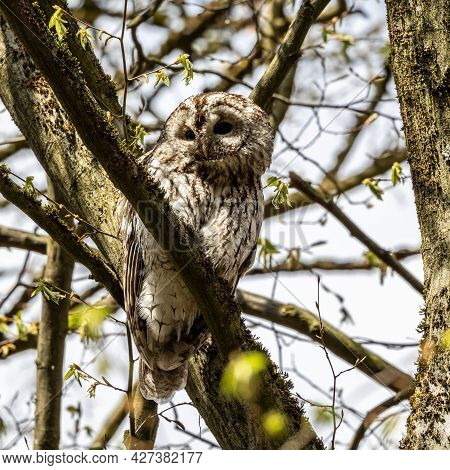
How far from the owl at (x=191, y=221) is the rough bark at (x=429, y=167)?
0.97m

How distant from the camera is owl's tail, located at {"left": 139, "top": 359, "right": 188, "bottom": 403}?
3.18 metres

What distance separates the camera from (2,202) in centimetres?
572

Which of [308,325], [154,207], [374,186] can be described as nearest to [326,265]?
[308,325]

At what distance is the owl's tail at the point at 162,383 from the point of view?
3.18 metres

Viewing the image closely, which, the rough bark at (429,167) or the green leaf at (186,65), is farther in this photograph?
the green leaf at (186,65)

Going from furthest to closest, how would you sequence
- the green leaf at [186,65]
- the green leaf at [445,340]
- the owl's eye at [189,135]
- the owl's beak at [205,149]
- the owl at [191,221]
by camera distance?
the owl's eye at [189,135] → the owl's beak at [205,149] → the owl at [191,221] → the green leaf at [186,65] → the green leaf at [445,340]

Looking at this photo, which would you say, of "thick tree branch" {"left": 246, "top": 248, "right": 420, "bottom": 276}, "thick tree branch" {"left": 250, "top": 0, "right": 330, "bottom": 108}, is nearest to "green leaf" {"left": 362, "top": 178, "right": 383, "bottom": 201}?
"thick tree branch" {"left": 246, "top": 248, "right": 420, "bottom": 276}

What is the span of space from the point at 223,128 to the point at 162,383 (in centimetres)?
126

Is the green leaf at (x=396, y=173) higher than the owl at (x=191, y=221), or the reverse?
the green leaf at (x=396, y=173)

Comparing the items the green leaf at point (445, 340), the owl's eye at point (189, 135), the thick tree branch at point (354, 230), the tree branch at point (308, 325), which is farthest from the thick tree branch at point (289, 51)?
the green leaf at point (445, 340)

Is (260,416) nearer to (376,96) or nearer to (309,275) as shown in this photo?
(309,275)

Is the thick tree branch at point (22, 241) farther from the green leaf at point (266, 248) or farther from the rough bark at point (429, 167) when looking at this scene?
the rough bark at point (429, 167)

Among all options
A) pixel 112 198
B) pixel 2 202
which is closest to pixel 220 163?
pixel 112 198

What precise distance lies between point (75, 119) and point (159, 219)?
419 mm
